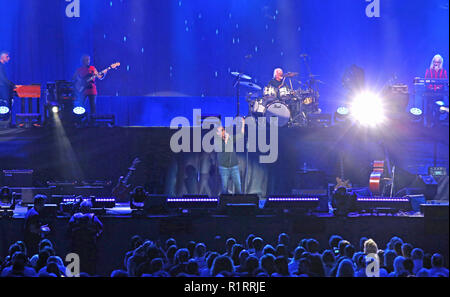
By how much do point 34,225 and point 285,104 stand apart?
5.86 metres

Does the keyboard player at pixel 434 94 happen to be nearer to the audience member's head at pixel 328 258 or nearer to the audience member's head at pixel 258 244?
the audience member's head at pixel 258 244

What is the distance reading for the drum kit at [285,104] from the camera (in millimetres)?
11781

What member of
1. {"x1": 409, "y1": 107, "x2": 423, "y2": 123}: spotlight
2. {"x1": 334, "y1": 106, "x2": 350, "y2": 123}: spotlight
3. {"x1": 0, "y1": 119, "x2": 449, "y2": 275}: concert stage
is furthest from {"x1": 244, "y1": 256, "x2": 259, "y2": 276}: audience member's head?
{"x1": 409, "y1": 107, "x2": 423, "y2": 123}: spotlight

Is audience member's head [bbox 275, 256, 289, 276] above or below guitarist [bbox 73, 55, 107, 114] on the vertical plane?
below

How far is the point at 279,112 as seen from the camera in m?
11.7

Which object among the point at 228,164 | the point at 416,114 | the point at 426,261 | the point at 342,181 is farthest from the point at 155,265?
the point at 416,114

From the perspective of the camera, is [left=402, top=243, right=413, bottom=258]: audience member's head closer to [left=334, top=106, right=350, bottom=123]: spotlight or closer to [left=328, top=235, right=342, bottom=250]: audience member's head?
Result: [left=328, top=235, right=342, bottom=250]: audience member's head

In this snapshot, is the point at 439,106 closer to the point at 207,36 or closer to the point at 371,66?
the point at 371,66

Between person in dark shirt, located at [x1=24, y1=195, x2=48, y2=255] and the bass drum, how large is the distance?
5251mm

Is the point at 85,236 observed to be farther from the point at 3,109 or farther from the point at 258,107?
the point at 258,107

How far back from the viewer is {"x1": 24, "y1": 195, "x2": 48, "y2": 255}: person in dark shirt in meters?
7.95

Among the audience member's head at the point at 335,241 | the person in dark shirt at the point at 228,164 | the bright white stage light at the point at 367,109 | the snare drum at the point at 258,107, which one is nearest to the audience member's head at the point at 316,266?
the audience member's head at the point at 335,241

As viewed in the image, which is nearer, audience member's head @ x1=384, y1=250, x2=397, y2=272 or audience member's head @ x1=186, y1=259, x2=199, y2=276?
audience member's head @ x1=186, y1=259, x2=199, y2=276
